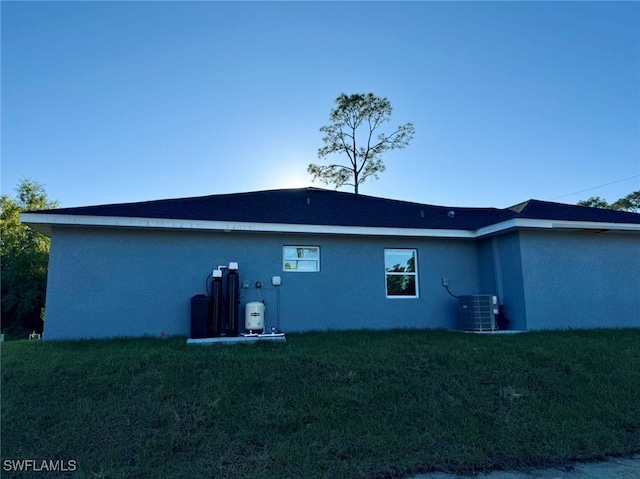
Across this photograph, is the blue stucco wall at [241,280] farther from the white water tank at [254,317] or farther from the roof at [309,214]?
the white water tank at [254,317]

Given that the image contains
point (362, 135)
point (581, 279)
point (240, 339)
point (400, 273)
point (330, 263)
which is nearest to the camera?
point (240, 339)

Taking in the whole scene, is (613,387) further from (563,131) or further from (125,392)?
(563,131)

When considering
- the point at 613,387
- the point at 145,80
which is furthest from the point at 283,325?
the point at 145,80

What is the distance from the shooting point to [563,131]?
12.0m

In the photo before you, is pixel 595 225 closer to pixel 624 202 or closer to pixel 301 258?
pixel 301 258

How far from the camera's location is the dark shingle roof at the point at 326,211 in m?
8.48

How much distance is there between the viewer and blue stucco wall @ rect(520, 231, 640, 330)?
9.16m

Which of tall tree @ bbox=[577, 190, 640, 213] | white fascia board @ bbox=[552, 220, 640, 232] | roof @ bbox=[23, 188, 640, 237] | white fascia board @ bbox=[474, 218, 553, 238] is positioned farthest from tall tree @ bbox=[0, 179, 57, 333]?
tall tree @ bbox=[577, 190, 640, 213]

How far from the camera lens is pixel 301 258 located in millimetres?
9211

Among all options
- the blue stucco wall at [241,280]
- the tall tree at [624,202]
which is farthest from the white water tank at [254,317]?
the tall tree at [624,202]

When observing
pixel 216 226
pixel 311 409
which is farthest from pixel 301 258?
pixel 311 409

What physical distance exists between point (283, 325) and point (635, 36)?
449 inches

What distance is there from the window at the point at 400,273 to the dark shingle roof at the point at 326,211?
80 centimetres

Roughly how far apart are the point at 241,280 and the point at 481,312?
544 centimetres
